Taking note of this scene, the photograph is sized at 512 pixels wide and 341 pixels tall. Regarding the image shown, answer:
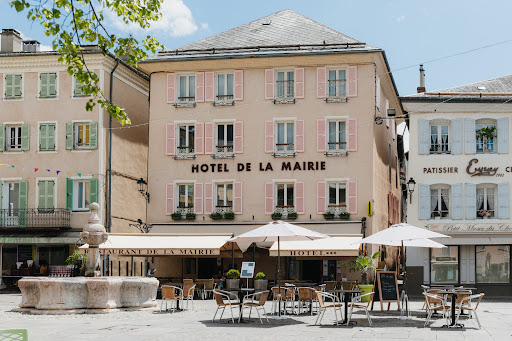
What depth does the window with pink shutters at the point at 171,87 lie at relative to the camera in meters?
35.8

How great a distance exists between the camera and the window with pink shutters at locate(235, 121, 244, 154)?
34.8m

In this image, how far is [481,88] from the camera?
34281 millimetres

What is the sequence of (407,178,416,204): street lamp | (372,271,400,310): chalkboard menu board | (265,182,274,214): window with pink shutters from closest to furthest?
1. (372,271,400,310): chalkboard menu board
2. (407,178,416,204): street lamp
3. (265,182,274,214): window with pink shutters

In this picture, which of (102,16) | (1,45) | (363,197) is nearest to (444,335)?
(102,16)

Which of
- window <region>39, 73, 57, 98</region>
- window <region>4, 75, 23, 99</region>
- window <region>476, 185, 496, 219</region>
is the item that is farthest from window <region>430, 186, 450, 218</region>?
window <region>4, 75, 23, 99</region>

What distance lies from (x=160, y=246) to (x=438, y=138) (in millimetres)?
11471

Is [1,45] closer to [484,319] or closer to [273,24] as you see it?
[273,24]

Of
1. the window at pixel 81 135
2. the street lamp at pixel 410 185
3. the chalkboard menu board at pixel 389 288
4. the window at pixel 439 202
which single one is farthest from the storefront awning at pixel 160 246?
the chalkboard menu board at pixel 389 288

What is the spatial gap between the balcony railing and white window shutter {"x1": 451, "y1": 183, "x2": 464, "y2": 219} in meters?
15.4

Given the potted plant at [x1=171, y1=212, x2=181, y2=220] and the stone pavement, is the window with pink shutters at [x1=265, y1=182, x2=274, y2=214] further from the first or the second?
the stone pavement

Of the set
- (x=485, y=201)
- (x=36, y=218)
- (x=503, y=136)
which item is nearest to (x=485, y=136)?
(x=503, y=136)

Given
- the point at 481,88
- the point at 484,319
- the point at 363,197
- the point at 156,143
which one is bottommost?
the point at 484,319

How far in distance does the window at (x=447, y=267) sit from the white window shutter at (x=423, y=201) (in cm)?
148

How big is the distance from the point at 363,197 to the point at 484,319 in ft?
47.3
